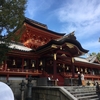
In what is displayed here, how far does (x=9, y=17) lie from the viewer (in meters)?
8.20

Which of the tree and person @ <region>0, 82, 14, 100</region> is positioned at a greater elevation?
the tree

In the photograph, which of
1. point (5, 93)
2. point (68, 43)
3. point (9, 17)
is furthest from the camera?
point (68, 43)

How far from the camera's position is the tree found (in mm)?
7895

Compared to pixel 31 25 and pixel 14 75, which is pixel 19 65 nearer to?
pixel 14 75

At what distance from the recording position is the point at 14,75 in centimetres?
1503

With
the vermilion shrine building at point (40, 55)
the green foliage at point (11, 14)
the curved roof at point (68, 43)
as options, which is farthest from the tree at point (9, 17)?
the curved roof at point (68, 43)

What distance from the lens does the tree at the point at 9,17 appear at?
789 centimetres

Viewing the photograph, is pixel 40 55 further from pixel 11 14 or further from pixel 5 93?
pixel 5 93

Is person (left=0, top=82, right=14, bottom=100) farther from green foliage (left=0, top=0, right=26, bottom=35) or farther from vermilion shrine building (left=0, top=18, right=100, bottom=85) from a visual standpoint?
vermilion shrine building (left=0, top=18, right=100, bottom=85)

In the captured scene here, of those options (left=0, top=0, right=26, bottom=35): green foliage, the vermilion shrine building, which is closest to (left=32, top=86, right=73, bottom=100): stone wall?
the vermilion shrine building

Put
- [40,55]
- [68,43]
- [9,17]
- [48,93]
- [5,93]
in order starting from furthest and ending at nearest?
[40,55]
[68,43]
[48,93]
[9,17]
[5,93]

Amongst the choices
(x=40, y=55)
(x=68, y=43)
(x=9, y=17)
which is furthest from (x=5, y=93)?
(x=40, y=55)

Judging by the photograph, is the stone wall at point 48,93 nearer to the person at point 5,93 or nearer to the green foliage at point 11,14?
the green foliage at point 11,14

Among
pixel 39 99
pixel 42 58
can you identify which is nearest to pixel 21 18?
pixel 39 99
